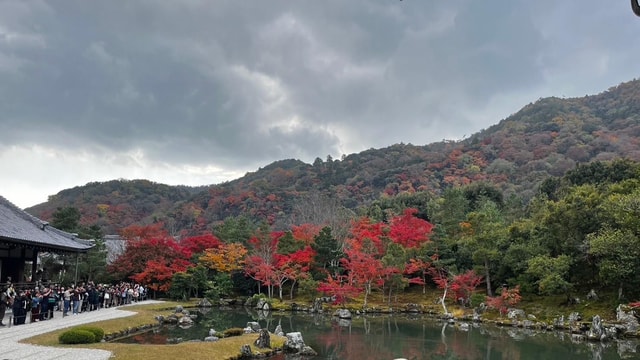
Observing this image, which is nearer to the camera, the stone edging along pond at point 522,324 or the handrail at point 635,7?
the handrail at point 635,7

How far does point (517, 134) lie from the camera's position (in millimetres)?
101625

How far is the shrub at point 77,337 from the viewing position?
14305 mm

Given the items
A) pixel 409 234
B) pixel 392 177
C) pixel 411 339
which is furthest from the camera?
pixel 392 177

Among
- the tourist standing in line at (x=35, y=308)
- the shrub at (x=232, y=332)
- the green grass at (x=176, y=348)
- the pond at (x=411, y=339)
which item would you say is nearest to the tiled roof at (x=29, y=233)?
the tourist standing in line at (x=35, y=308)

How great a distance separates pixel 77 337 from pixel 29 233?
9849 mm

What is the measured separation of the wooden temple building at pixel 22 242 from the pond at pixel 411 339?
23.4 ft

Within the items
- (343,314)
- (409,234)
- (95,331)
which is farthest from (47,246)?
(409,234)

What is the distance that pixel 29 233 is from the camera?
21.8m

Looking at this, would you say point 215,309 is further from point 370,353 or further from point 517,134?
point 517,134

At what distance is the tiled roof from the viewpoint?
19812 mm

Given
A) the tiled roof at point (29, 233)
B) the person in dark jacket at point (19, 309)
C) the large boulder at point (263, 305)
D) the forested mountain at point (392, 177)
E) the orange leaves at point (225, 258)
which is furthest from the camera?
the forested mountain at point (392, 177)

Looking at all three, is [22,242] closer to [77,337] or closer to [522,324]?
[77,337]

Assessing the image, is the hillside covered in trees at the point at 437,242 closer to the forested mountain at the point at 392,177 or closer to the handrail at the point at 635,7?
the forested mountain at the point at 392,177

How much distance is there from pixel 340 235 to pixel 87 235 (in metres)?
23.5
